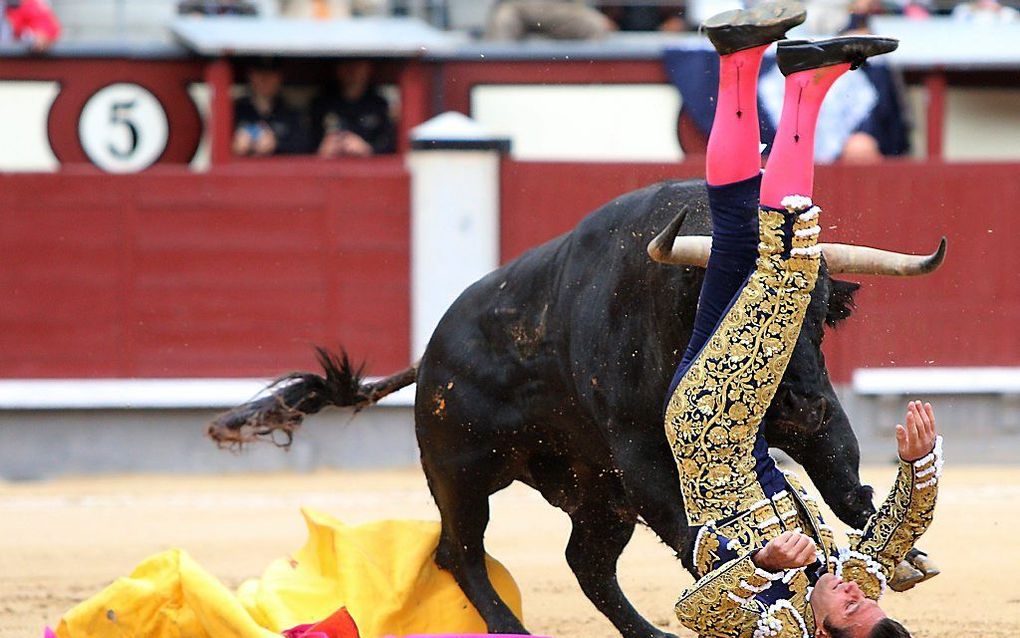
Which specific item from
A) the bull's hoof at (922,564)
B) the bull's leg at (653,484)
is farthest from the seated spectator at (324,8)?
the bull's hoof at (922,564)

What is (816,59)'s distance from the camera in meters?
2.78

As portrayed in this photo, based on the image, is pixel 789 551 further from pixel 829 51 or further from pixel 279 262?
pixel 279 262

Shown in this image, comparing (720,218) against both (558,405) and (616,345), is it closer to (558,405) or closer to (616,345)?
(616,345)

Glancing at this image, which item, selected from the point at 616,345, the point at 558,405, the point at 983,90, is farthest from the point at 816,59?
the point at 983,90

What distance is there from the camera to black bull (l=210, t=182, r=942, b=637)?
10.4 ft

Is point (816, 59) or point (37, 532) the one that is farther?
point (37, 532)

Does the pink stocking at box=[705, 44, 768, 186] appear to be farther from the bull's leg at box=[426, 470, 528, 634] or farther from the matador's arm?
the bull's leg at box=[426, 470, 528, 634]

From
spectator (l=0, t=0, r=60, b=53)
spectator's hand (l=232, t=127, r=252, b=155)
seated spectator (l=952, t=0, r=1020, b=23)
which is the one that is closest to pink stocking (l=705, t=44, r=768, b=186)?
spectator's hand (l=232, t=127, r=252, b=155)

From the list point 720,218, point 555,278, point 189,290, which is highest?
point 720,218

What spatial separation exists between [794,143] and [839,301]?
1.37 feet

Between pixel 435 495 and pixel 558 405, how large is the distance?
1.62ft

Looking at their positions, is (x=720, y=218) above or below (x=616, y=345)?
above

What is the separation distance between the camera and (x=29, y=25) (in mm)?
7688

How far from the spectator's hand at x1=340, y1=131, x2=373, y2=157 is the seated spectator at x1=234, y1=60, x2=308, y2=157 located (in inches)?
6.9
